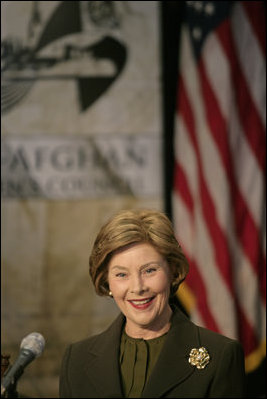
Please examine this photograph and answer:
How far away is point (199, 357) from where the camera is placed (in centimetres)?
180

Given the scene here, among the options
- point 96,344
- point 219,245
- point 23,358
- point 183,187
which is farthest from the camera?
point 183,187

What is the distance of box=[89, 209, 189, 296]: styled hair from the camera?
5.86 feet

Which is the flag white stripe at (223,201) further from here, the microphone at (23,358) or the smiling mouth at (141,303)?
the microphone at (23,358)

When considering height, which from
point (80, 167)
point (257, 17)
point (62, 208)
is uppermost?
point (257, 17)

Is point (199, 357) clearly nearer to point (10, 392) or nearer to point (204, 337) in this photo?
point (204, 337)

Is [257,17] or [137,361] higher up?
[257,17]

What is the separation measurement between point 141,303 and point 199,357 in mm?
211

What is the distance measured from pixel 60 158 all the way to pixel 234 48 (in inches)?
41.5

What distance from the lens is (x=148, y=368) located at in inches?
71.7

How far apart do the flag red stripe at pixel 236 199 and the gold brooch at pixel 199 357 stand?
1590 mm

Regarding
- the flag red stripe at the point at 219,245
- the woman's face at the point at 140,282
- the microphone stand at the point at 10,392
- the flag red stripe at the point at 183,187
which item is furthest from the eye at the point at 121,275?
the flag red stripe at the point at 183,187

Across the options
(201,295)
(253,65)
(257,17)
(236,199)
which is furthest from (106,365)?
(257,17)

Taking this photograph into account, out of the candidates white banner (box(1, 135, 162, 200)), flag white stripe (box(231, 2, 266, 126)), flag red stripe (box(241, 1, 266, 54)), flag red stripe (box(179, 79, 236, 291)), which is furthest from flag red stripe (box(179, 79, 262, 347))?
flag red stripe (box(241, 1, 266, 54))

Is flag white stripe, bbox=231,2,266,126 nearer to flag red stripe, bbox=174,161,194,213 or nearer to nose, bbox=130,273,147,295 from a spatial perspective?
flag red stripe, bbox=174,161,194,213
